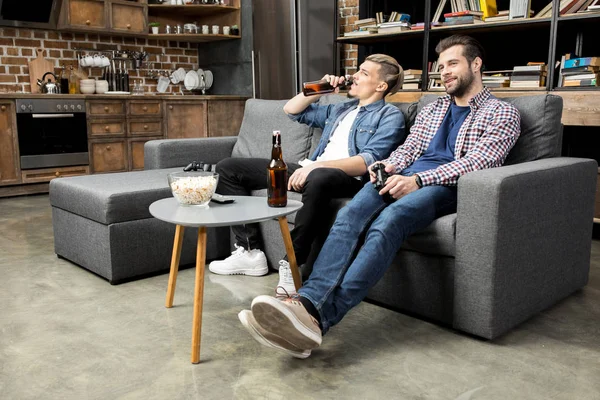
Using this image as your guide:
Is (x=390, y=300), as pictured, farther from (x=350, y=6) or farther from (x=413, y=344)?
(x=350, y=6)

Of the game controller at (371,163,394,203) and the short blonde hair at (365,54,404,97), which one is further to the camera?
the short blonde hair at (365,54,404,97)

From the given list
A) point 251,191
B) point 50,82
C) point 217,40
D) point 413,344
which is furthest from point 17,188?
point 413,344

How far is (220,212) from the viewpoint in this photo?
74.0 inches

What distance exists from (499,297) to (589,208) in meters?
0.71

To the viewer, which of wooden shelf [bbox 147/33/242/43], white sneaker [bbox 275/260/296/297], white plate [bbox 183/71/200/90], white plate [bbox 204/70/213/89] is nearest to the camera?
white sneaker [bbox 275/260/296/297]

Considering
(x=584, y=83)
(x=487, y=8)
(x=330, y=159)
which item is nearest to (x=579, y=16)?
(x=584, y=83)

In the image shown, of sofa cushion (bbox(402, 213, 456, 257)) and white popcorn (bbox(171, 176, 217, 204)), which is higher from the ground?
white popcorn (bbox(171, 176, 217, 204))

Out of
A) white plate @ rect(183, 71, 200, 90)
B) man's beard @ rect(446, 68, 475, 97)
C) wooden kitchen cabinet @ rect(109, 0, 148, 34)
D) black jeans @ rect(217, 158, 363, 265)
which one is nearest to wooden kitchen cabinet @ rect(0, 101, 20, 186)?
wooden kitchen cabinet @ rect(109, 0, 148, 34)

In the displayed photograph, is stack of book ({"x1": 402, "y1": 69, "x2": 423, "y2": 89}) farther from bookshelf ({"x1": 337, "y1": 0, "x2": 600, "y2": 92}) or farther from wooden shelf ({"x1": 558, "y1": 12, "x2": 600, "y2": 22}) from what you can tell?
wooden shelf ({"x1": 558, "y1": 12, "x2": 600, "y2": 22})

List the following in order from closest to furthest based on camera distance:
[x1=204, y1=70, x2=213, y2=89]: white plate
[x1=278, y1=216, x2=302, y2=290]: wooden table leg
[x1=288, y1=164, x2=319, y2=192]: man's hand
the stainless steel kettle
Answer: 1. [x1=278, y1=216, x2=302, y2=290]: wooden table leg
2. [x1=288, y1=164, x2=319, y2=192]: man's hand
3. the stainless steel kettle
4. [x1=204, y1=70, x2=213, y2=89]: white plate

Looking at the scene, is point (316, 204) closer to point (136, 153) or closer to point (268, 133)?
→ point (268, 133)

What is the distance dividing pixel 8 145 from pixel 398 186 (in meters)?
3.91

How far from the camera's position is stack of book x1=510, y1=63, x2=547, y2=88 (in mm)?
3732

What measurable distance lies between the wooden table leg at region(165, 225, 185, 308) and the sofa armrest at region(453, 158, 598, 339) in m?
1.00
